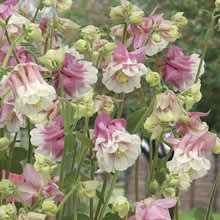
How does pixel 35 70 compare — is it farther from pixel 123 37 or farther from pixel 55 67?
pixel 123 37

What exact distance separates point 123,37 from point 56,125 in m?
0.16

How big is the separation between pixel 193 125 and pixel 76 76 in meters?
0.17

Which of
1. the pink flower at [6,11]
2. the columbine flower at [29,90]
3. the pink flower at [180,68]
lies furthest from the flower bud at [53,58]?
the pink flower at [180,68]

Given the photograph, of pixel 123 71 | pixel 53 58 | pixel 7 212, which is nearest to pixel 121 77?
pixel 123 71

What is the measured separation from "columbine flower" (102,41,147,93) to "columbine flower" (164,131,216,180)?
94mm

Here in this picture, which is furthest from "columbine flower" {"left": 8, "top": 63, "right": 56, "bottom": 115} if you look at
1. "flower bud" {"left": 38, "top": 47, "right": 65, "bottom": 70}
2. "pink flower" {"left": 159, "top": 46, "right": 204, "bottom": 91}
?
"pink flower" {"left": 159, "top": 46, "right": 204, "bottom": 91}

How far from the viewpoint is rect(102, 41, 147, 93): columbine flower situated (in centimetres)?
61

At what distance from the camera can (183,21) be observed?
0.74 m

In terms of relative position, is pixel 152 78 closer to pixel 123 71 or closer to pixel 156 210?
pixel 123 71

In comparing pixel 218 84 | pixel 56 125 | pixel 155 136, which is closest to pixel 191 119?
pixel 155 136

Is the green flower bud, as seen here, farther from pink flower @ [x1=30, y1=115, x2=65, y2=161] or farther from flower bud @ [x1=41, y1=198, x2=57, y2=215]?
flower bud @ [x1=41, y1=198, x2=57, y2=215]

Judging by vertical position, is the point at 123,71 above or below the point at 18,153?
above

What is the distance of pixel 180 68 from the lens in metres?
0.73

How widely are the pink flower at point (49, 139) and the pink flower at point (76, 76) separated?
0.05 m
